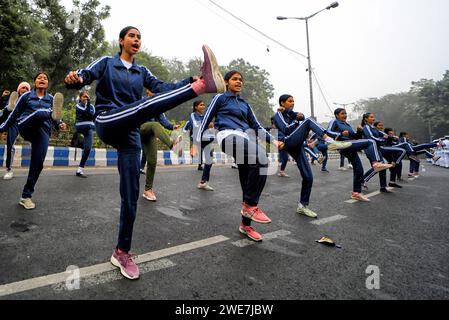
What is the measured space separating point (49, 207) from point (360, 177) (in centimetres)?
597

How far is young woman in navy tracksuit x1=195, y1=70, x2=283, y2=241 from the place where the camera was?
351cm

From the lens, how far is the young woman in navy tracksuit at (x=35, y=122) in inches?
167

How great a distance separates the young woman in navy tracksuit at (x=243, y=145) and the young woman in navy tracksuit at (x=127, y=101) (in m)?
1.13

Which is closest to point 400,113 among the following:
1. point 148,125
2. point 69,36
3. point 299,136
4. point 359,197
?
point 69,36

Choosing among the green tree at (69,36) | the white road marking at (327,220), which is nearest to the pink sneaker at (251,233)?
the white road marking at (327,220)

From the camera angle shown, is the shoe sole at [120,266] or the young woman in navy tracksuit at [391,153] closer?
the shoe sole at [120,266]

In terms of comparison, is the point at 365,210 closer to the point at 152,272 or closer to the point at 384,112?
the point at 152,272

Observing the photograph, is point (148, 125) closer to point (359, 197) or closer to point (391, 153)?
point (359, 197)

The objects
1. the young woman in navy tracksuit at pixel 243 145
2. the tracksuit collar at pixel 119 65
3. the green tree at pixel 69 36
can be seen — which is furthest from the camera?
the green tree at pixel 69 36

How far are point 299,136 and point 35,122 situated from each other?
162 inches

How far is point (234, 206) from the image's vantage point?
17.1ft

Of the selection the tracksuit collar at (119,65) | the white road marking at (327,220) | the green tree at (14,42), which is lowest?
the white road marking at (327,220)

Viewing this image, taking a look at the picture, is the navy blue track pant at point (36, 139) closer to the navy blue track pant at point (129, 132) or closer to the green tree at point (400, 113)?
the navy blue track pant at point (129, 132)
